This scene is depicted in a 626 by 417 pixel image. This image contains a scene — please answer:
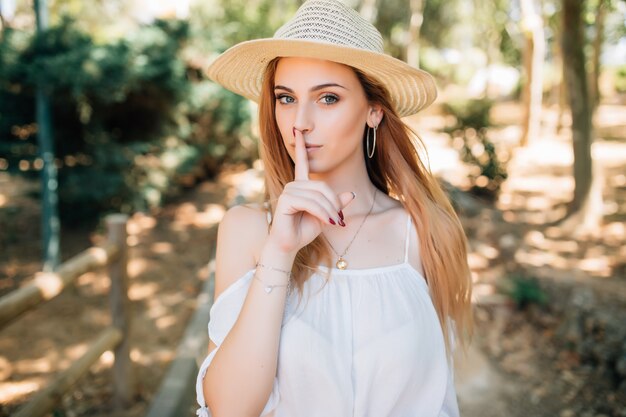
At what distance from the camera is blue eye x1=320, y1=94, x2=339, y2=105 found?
175 cm

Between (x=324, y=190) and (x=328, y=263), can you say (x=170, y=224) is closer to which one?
(x=328, y=263)

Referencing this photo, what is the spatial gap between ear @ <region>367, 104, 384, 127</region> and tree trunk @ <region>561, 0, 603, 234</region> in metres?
5.82

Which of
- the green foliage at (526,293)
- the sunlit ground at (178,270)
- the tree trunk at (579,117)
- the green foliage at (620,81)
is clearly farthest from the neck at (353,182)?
the green foliage at (620,81)

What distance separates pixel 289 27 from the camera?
176 cm

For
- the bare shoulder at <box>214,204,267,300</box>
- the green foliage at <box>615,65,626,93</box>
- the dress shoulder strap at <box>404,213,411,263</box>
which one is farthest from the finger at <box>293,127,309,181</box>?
the green foliage at <box>615,65,626,93</box>

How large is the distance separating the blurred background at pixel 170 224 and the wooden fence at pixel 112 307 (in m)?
0.03

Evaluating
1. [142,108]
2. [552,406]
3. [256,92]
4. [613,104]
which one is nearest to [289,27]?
[256,92]

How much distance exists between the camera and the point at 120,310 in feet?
12.0

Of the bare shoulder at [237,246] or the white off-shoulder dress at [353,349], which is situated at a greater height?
the bare shoulder at [237,246]

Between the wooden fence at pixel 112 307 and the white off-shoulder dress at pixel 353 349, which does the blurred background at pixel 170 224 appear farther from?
the white off-shoulder dress at pixel 353 349

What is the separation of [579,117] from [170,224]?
5.52 meters

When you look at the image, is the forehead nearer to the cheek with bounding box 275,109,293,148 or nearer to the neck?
the cheek with bounding box 275,109,293,148

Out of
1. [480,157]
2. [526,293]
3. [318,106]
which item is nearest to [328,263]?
[318,106]

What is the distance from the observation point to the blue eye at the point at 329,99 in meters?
1.75
